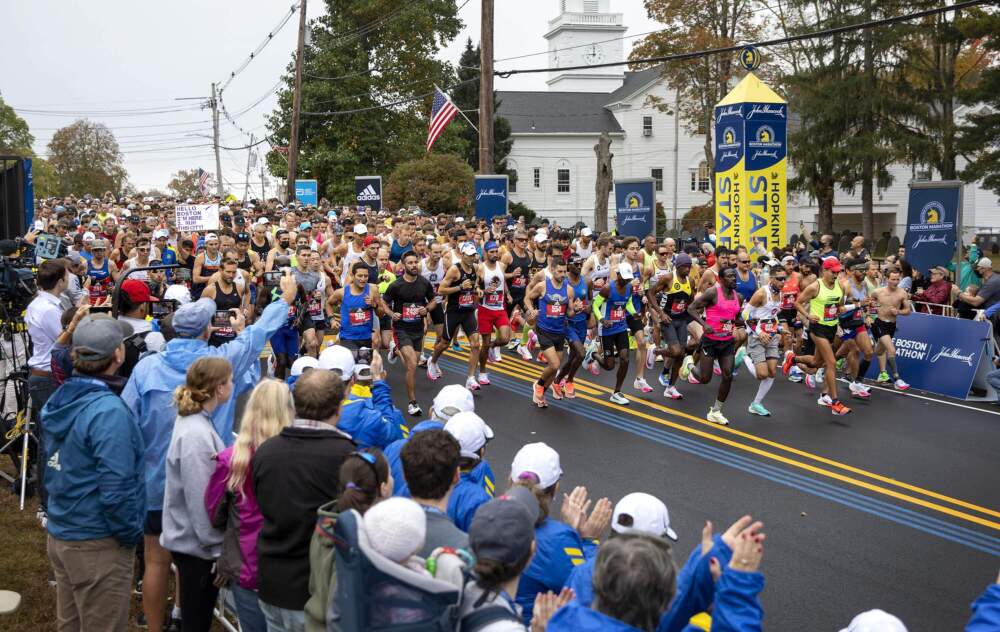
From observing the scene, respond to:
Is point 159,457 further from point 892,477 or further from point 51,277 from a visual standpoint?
point 892,477

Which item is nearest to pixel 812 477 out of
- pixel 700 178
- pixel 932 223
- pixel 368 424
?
pixel 368 424

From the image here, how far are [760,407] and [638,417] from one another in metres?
1.70

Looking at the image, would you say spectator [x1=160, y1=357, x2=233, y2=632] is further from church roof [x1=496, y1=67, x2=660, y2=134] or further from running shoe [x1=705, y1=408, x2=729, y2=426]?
church roof [x1=496, y1=67, x2=660, y2=134]

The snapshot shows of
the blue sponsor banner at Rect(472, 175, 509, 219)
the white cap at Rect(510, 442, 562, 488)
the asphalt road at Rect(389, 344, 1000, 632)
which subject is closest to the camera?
the white cap at Rect(510, 442, 562, 488)

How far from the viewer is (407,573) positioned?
123 inches

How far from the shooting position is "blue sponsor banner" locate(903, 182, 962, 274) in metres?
17.1

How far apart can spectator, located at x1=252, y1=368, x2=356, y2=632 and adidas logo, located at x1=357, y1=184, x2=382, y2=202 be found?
28.3m

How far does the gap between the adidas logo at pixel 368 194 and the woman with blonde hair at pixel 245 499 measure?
2795cm

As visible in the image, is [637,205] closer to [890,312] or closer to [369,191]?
[890,312]

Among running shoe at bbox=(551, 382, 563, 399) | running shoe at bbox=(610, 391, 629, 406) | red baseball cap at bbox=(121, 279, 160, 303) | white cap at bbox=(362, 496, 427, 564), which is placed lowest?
running shoe at bbox=(610, 391, 629, 406)

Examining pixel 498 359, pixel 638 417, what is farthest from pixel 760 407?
pixel 498 359

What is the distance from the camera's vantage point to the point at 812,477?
941cm

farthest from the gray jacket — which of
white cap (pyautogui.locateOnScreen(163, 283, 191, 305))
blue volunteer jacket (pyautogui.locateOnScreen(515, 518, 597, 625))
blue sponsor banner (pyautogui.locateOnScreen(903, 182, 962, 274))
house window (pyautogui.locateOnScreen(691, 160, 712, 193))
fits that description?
house window (pyautogui.locateOnScreen(691, 160, 712, 193))

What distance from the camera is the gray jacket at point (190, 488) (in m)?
4.55
